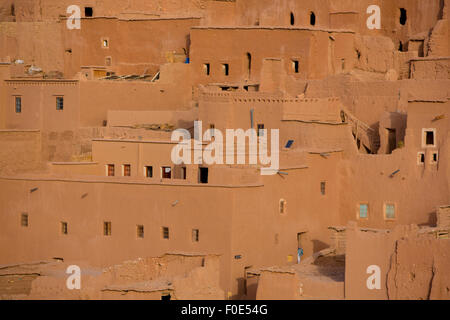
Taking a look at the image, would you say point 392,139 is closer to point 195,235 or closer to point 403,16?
point 403,16

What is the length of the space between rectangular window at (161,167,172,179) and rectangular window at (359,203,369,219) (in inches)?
223

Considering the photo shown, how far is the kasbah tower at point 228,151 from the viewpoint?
3788cm

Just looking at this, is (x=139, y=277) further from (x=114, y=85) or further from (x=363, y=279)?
(x=114, y=85)

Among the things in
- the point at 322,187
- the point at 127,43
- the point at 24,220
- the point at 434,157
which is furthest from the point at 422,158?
the point at 127,43

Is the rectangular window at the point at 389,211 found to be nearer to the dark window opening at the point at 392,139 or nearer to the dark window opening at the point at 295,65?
the dark window opening at the point at 392,139

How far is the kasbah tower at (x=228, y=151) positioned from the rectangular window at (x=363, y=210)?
6 cm

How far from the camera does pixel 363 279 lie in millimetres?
36656

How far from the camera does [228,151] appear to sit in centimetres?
4212

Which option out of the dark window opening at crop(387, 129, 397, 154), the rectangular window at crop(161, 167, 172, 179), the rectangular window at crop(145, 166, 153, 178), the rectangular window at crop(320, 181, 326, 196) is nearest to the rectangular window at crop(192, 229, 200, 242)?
the rectangular window at crop(161, 167, 172, 179)

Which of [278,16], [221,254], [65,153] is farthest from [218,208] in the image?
[278,16]

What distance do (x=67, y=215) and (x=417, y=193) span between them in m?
10.0
